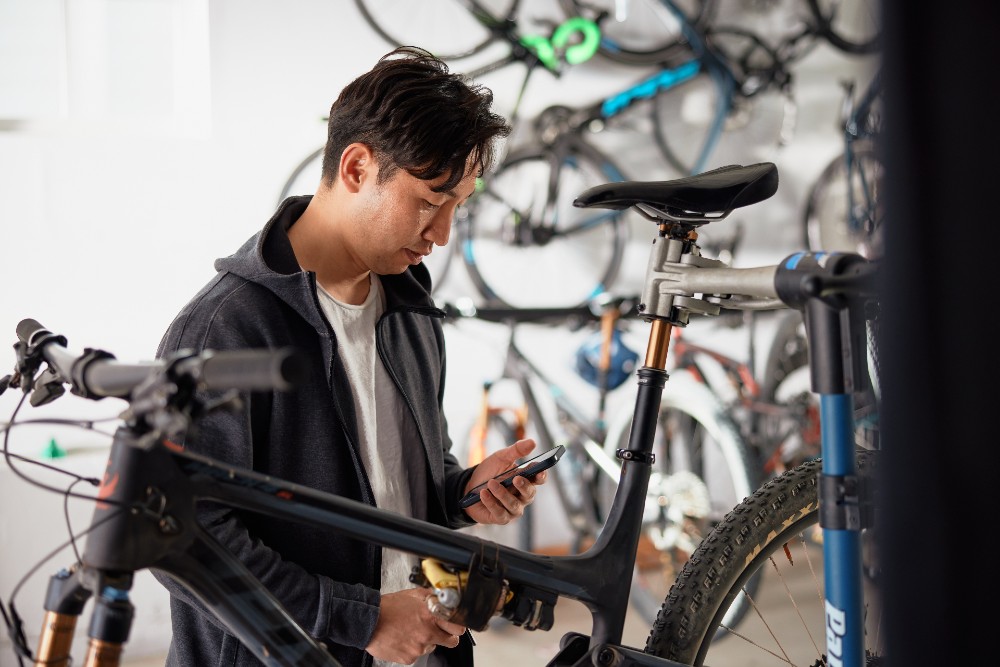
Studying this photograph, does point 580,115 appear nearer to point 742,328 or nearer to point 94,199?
point 742,328

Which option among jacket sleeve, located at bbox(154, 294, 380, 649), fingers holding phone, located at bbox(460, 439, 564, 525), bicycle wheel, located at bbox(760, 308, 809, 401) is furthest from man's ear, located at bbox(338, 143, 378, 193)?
bicycle wheel, located at bbox(760, 308, 809, 401)

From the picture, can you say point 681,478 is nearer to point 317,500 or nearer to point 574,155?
point 574,155

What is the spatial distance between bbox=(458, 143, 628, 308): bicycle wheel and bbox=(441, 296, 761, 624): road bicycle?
0.69ft

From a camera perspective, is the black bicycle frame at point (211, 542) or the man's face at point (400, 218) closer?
the black bicycle frame at point (211, 542)

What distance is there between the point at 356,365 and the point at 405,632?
363mm

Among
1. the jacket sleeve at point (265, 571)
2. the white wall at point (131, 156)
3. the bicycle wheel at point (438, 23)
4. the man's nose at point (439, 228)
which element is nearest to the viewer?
the jacket sleeve at point (265, 571)

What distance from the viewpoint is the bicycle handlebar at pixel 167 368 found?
1.89 ft

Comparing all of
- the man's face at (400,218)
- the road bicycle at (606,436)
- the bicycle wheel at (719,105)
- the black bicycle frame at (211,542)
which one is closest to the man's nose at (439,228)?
the man's face at (400,218)

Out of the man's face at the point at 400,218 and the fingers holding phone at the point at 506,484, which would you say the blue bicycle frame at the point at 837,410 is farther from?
the man's face at the point at 400,218

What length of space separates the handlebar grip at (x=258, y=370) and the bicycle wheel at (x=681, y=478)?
6.76 ft

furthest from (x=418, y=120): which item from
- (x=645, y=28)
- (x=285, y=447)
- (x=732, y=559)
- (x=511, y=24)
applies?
(x=645, y=28)

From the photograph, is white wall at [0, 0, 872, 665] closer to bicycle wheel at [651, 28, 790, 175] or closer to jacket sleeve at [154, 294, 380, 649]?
bicycle wheel at [651, 28, 790, 175]

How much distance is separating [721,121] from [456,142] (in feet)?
8.46

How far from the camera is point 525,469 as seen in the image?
42.4 inches
